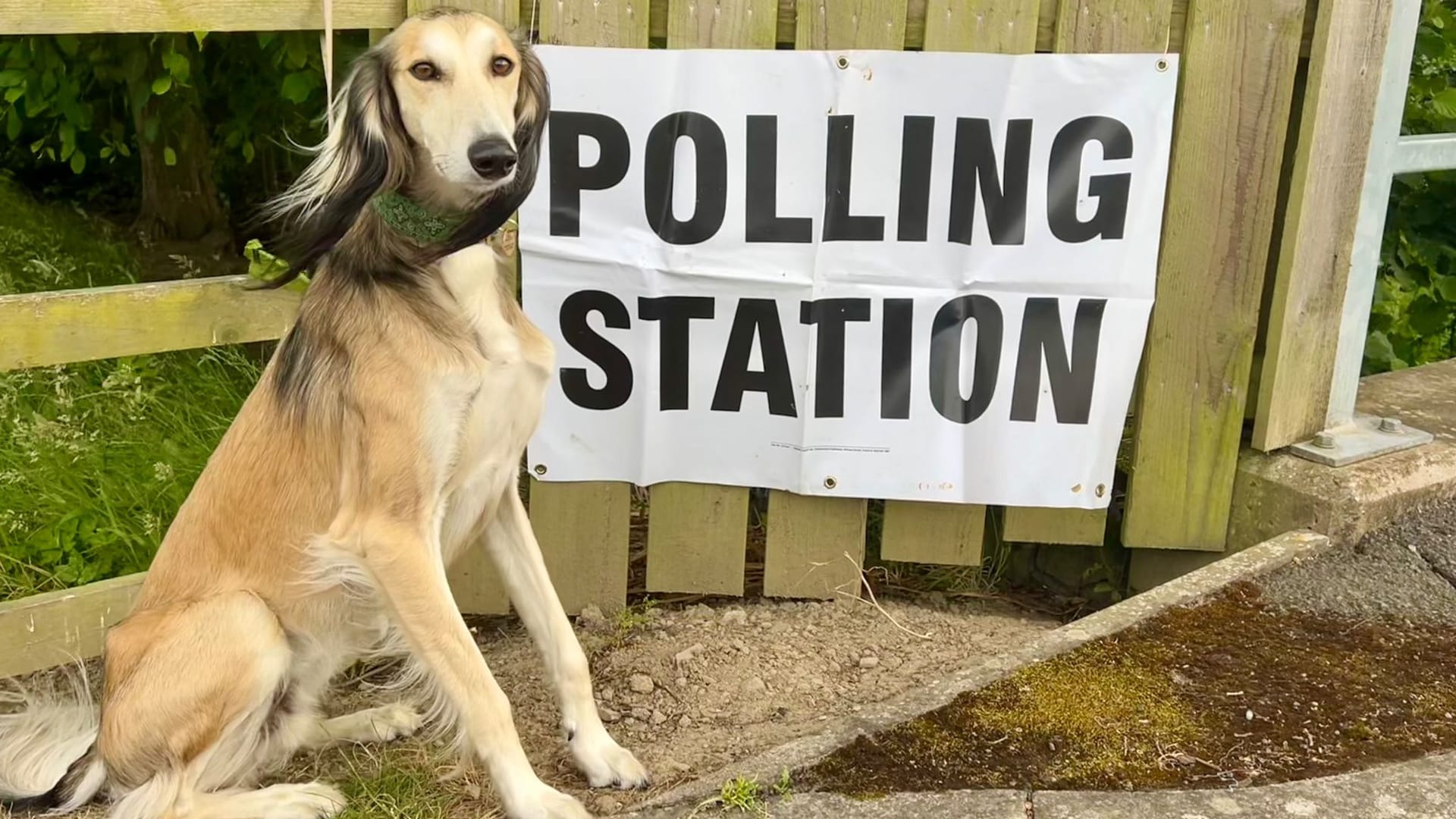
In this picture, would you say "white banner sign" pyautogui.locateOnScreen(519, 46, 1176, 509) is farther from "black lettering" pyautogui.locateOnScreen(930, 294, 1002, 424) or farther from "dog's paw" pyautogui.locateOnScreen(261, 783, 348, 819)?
"dog's paw" pyautogui.locateOnScreen(261, 783, 348, 819)

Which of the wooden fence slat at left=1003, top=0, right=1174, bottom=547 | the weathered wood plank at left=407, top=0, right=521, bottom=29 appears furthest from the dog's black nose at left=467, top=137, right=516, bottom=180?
the wooden fence slat at left=1003, top=0, right=1174, bottom=547

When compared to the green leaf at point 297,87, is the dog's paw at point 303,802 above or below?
Answer: below

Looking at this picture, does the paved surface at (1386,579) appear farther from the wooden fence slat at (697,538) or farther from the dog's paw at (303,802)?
the dog's paw at (303,802)

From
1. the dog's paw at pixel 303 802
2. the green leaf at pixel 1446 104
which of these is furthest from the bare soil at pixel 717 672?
the green leaf at pixel 1446 104

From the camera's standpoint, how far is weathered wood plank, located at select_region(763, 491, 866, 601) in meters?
3.63

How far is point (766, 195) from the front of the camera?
3338 mm

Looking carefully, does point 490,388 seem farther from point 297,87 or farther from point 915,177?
point 297,87

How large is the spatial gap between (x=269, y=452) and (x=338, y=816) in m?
0.77

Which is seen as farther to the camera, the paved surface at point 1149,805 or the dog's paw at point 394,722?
the dog's paw at point 394,722

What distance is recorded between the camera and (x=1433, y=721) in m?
2.71

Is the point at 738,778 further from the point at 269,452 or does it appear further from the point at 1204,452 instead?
the point at 1204,452

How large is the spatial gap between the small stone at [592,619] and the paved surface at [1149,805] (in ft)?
3.90

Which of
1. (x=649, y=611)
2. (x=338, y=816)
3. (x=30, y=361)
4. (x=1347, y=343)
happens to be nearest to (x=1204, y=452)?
(x=1347, y=343)

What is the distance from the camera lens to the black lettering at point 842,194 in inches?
130
